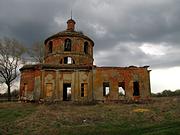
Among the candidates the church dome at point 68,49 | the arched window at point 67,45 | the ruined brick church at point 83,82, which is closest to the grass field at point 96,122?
the ruined brick church at point 83,82

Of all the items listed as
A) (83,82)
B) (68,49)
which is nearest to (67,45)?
(68,49)

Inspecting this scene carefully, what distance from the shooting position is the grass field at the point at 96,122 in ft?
54.4

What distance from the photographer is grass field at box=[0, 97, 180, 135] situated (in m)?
16.6

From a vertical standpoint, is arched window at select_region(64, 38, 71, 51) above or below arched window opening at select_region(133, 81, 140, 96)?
above

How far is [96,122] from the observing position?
1908 centimetres

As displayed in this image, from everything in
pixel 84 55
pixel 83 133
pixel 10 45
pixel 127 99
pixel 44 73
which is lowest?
pixel 83 133

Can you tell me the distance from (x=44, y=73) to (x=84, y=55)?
288 inches

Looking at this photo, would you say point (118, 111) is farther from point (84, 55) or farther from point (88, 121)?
point (84, 55)

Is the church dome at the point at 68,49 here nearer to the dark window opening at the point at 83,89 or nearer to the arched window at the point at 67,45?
the arched window at the point at 67,45

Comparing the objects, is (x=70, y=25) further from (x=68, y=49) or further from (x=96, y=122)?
(x=96, y=122)

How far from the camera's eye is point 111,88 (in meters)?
29.4

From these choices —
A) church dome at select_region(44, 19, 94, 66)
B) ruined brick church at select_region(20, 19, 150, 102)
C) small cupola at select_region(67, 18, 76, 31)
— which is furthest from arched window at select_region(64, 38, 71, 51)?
ruined brick church at select_region(20, 19, 150, 102)

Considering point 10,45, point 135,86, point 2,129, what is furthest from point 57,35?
point 2,129

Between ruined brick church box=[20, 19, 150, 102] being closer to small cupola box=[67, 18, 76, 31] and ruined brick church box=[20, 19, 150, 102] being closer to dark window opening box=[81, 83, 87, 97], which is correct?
dark window opening box=[81, 83, 87, 97]
